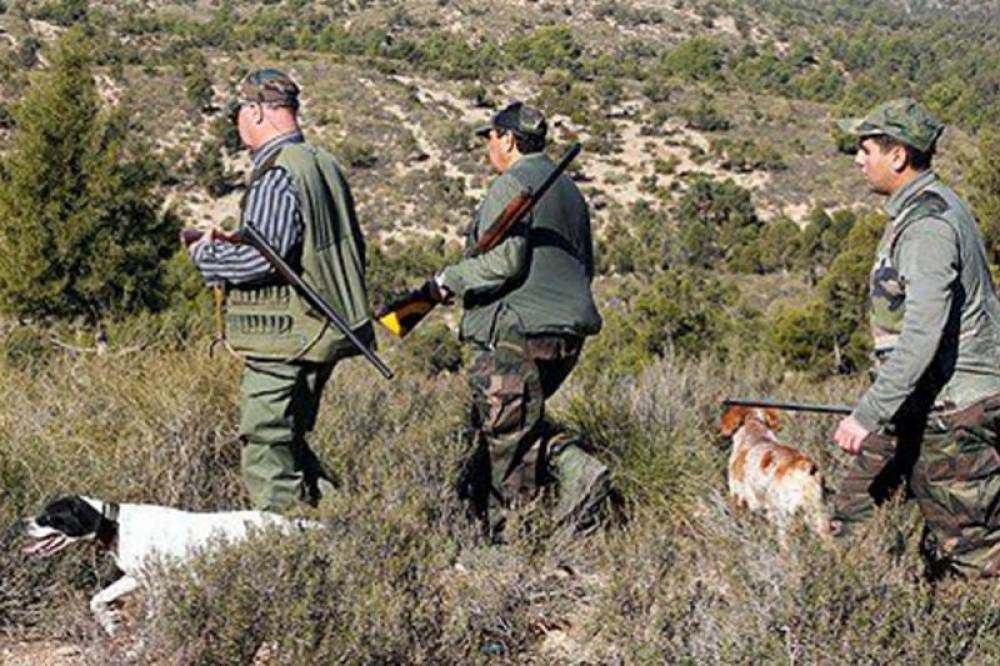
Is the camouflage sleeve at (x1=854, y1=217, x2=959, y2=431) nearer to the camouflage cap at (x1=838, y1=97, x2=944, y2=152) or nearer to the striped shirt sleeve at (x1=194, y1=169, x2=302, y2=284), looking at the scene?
the camouflage cap at (x1=838, y1=97, x2=944, y2=152)

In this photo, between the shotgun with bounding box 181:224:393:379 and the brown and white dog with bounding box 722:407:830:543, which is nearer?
the shotgun with bounding box 181:224:393:379

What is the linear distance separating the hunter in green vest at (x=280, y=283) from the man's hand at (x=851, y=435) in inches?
64.1

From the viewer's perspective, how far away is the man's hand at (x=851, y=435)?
11.8 ft

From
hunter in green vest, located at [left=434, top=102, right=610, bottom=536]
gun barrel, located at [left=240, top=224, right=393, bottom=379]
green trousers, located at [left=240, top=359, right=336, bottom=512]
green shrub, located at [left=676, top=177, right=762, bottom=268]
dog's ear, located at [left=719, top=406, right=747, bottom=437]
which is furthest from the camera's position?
green shrub, located at [left=676, top=177, right=762, bottom=268]

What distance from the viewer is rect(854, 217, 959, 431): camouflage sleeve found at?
11.3 feet

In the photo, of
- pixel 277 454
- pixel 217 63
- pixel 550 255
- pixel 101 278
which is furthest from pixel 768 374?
pixel 217 63

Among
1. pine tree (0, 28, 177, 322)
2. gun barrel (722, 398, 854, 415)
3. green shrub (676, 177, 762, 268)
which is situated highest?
Answer: gun barrel (722, 398, 854, 415)

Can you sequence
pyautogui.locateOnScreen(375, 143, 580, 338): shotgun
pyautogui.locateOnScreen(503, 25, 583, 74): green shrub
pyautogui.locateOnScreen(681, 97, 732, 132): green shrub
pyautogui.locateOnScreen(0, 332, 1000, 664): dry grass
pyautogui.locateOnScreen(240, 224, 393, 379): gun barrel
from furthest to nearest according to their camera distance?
pyautogui.locateOnScreen(503, 25, 583, 74): green shrub < pyautogui.locateOnScreen(681, 97, 732, 132): green shrub < pyautogui.locateOnScreen(375, 143, 580, 338): shotgun < pyautogui.locateOnScreen(240, 224, 393, 379): gun barrel < pyautogui.locateOnScreen(0, 332, 1000, 664): dry grass

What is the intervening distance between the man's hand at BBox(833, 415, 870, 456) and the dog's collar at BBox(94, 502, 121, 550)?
2.30 m

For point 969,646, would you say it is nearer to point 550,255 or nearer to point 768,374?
point 550,255

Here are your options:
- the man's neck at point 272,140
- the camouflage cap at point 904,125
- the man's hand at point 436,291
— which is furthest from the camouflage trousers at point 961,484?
the man's neck at point 272,140

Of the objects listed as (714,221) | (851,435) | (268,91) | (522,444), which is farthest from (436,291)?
(714,221)

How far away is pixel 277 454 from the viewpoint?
403 cm

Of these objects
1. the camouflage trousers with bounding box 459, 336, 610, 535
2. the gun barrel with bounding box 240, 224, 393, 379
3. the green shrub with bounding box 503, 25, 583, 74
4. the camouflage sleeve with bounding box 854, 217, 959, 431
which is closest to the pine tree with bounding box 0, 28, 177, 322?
the camouflage trousers with bounding box 459, 336, 610, 535
